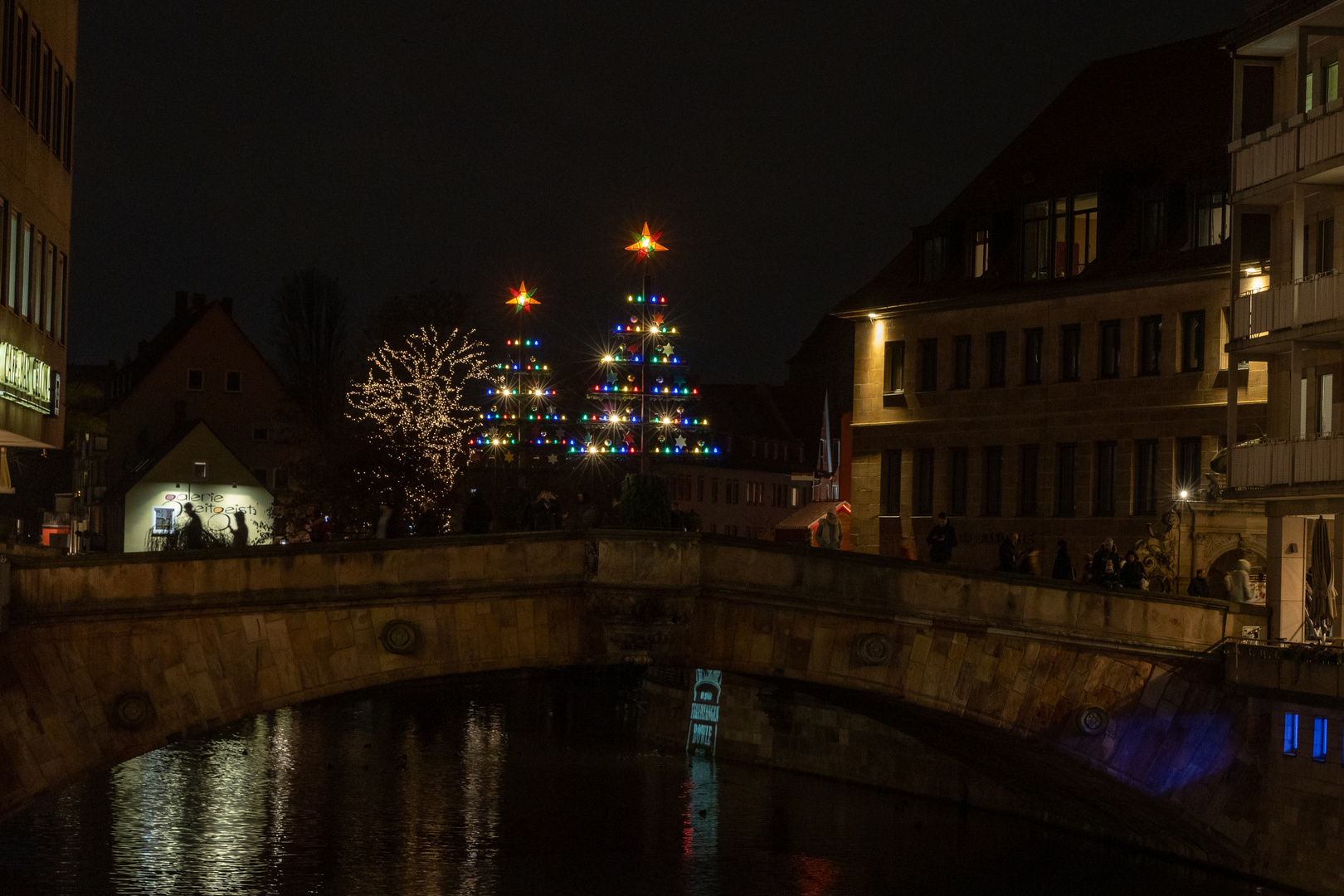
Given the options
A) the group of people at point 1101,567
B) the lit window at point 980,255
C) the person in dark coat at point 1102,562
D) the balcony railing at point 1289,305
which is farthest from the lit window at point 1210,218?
the person in dark coat at point 1102,562

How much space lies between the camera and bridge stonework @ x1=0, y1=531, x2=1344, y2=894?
78.7ft

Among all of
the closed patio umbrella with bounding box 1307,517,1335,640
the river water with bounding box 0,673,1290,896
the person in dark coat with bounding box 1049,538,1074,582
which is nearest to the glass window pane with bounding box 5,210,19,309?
the river water with bounding box 0,673,1290,896

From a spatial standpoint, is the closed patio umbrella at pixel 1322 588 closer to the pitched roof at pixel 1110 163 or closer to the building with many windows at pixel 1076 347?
the building with many windows at pixel 1076 347

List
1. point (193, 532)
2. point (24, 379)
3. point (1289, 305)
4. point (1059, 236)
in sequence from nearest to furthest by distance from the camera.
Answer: point (24, 379) → point (193, 532) → point (1289, 305) → point (1059, 236)

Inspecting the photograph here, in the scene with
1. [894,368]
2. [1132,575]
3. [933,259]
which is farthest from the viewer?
[894,368]

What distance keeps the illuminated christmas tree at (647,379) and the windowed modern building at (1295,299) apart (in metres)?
13.3

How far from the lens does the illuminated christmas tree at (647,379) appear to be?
41.4 metres

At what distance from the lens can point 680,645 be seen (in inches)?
1040

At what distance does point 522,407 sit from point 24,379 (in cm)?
1947

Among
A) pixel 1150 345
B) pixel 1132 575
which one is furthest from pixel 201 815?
pixel 1150 345

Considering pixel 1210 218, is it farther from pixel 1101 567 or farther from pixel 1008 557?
pixel 1101 567

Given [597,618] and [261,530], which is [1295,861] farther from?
[261,530]

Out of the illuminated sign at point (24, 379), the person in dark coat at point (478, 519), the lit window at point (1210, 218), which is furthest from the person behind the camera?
the lit window at point (1210, 218)

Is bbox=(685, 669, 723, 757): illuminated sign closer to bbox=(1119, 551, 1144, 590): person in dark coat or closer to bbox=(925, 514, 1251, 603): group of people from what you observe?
bbox=(925, 514, 1251, 603): group of people
